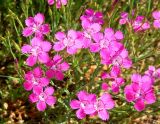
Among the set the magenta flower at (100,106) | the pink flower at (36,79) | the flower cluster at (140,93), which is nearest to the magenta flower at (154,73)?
the flower cluster at (140,93)

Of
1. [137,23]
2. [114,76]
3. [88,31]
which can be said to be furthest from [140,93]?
[137,23]

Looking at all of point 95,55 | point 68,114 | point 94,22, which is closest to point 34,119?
point 68,114

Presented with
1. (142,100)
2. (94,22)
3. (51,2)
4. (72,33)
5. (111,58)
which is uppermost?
(51,2)

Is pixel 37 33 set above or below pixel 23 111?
above

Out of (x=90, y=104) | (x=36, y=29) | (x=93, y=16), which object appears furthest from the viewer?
(x=93, y=16)

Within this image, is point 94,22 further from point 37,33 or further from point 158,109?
point 158,109

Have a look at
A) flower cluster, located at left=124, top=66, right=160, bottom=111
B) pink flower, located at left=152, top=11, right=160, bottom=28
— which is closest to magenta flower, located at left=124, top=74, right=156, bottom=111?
flower cluster, located at left=124, top=66, right=160, bottom=111

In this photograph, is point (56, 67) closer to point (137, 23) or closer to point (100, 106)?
point (100, 106)
